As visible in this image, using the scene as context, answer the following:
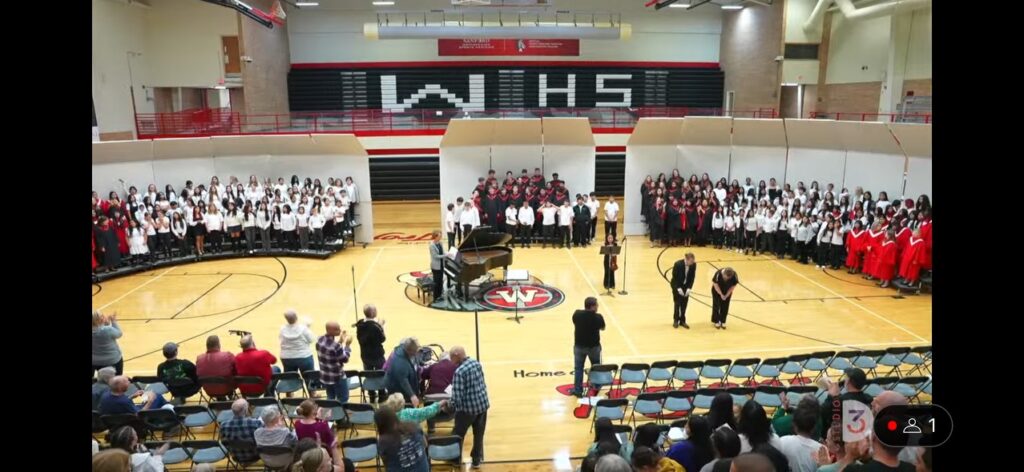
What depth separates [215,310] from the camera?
13.2m

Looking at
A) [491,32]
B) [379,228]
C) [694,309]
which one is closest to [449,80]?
[491,32]

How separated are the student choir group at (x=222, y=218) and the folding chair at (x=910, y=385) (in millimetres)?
13691

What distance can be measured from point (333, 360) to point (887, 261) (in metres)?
12.2

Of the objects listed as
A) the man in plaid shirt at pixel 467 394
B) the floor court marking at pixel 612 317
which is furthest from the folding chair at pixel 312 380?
the floor court marking at pixel 612 317

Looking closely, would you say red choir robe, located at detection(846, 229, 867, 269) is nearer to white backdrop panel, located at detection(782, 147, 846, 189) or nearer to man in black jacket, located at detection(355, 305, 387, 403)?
white backdrop panel, located at detection(782, 147, 846, 189)

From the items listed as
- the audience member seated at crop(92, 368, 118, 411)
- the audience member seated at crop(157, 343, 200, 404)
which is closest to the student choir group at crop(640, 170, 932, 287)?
the audience member seated at crop(157, 343, 200, 404)

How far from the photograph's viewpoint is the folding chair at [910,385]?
7.70 meters

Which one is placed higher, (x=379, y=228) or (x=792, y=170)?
(x=792, y=170)

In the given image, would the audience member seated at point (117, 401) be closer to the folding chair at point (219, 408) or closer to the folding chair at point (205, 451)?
the folding chair at point (219, 408)

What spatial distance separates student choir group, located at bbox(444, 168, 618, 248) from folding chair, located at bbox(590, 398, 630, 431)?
10.5 m

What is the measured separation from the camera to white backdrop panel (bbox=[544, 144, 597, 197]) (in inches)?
804

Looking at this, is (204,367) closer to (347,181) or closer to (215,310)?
(215,310)

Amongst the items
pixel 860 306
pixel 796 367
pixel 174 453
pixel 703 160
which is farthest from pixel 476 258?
pixel 703 160
